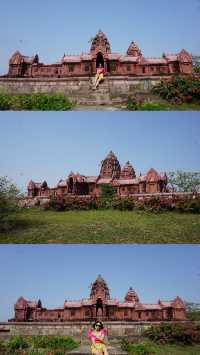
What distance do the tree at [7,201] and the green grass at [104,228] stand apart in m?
0.14

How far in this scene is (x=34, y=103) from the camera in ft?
28.0

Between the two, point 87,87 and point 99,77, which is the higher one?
point 99,77

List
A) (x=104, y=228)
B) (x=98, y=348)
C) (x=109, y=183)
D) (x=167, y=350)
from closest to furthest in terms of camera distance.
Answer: (x=98, y=348) < (x=104, y=228) < (x=167, y=350) < (x=109, y=183)

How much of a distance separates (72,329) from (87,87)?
156 inches

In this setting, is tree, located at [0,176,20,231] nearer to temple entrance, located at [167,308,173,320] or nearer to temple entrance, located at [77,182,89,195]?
temple entrance, located at [77,182,89,195]

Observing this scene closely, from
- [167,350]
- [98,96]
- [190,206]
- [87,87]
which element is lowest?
[167,350]

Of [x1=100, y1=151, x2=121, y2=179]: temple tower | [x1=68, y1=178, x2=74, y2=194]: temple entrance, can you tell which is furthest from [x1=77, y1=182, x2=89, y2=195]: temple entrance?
[x1=100, y1=151, x2=121, y2=179]: temple tower

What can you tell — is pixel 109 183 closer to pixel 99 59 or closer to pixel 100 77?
pixel 100 77

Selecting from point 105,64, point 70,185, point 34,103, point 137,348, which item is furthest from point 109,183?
point 137,348

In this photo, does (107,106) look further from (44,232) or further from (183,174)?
(44,232)

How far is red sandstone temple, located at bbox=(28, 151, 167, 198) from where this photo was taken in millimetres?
8453

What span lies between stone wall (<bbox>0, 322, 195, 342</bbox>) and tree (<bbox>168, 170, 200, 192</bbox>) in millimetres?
2255

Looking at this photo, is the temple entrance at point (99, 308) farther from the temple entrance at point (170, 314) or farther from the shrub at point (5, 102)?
the shrub at point (5, 102)

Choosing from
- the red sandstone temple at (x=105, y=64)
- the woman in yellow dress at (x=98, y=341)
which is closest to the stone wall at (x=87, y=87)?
the red sandstone temple at (x=105, y=64)
